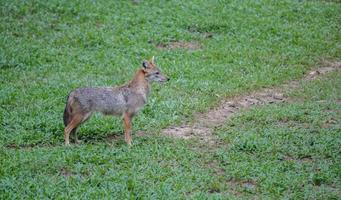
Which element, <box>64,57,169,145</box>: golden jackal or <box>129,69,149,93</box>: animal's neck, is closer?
<box>64,57,169,145</box>: golden jackal

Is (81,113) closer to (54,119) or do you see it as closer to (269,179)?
(54,119)

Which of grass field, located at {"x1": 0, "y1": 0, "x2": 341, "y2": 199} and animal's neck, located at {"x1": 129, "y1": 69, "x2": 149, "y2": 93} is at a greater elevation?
animal's neck, located at {"x1": 129, "y1": 69, "x2": 149, "y2": 93}

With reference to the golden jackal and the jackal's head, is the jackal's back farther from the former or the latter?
the jackal's head

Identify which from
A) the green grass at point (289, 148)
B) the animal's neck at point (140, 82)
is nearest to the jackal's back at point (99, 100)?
the animal's neck at point (140, 82)

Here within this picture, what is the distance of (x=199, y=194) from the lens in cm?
861

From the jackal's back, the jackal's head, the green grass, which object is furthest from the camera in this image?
the jackal's head

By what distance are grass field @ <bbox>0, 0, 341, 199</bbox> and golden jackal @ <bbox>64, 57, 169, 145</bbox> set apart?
1.55 ft

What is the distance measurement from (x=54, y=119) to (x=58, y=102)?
38.9 inches

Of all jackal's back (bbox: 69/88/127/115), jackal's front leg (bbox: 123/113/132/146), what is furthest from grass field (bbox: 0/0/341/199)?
jackal's back (bbox: 69/88/127/115)

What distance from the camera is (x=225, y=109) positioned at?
41.5 ft

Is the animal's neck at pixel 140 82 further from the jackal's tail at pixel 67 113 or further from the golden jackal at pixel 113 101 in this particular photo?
the jackal's tail at pixel 67 113

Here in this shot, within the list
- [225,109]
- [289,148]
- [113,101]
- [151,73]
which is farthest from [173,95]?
[289,148]

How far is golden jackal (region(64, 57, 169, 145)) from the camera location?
10312 mm

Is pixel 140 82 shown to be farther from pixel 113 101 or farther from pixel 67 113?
pixel 67 113
